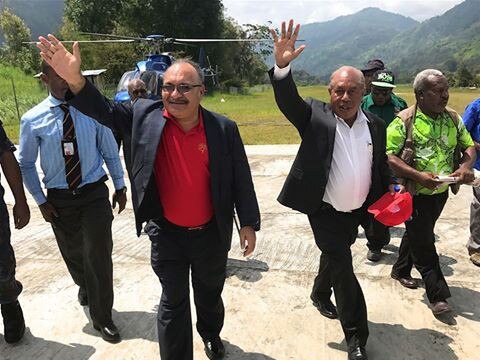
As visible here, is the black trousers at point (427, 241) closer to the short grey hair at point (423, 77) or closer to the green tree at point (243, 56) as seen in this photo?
the short grey hair at point (423, 77)

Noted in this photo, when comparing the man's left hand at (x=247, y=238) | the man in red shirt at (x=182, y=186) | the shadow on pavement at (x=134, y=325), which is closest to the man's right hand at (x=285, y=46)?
the man in red shirt at (x=182, y=186)

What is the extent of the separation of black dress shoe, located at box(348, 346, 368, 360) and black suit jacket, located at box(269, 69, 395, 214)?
36.9 inches

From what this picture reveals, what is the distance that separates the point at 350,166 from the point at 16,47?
4652 cm

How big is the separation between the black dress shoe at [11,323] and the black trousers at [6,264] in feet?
0.22

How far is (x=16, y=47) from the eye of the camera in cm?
4247

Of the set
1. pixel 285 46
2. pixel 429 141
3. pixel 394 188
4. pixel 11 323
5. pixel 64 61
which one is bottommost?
pixel 11 323

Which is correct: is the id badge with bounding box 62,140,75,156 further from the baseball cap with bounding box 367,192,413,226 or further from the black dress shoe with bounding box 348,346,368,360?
the black dress shoe with bounding box 348,346,368,360

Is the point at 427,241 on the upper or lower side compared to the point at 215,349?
upper

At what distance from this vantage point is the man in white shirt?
2861 millimetres

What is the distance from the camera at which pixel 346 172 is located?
2930 mm

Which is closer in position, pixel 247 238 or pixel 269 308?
pixel 247 238

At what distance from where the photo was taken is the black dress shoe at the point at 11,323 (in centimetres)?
327

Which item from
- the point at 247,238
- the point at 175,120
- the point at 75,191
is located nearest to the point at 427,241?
the point at 247,238

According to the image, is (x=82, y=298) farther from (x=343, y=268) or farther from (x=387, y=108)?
(x=387, y=108)
